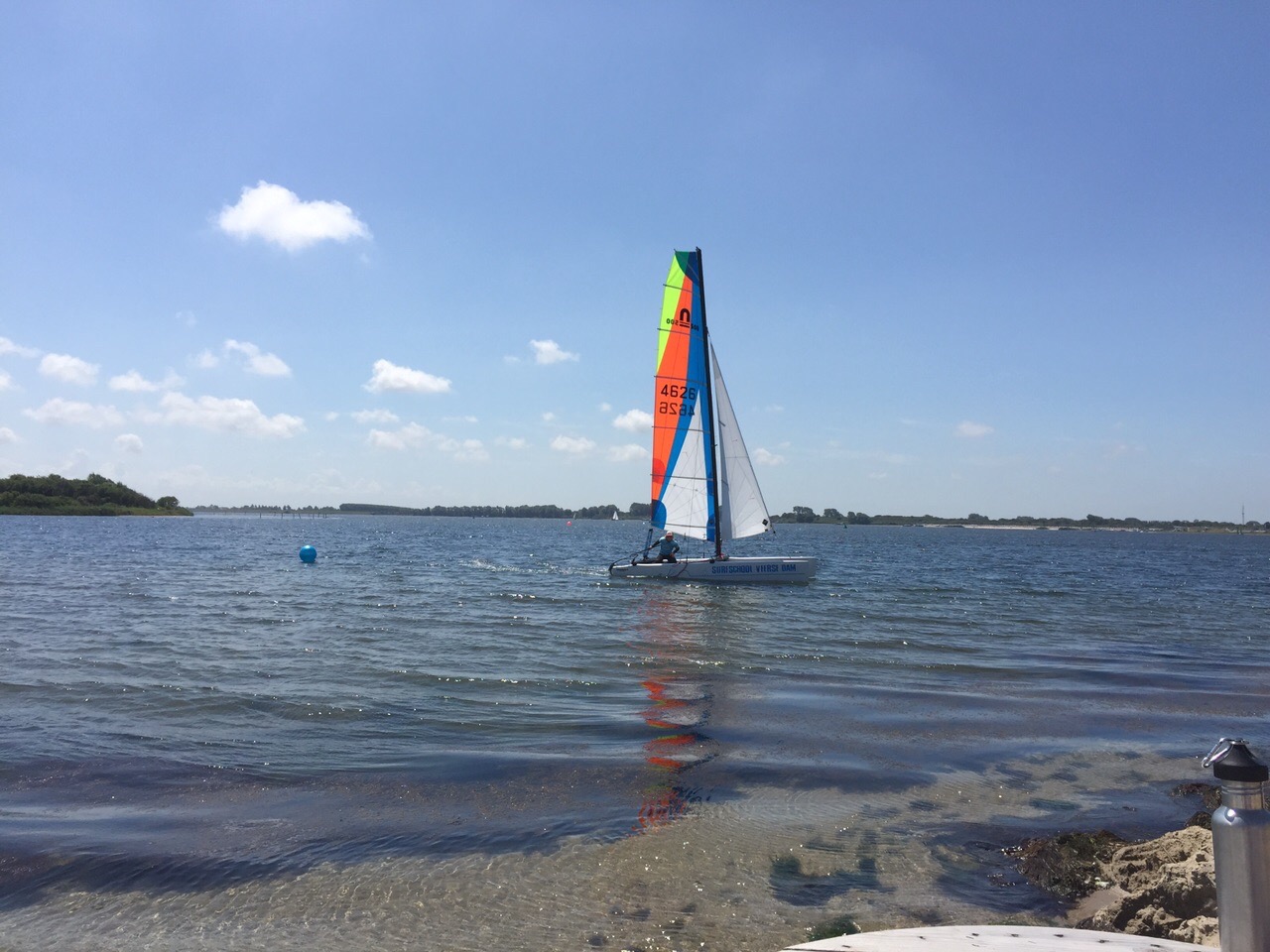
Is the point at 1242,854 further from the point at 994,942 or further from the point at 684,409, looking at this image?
the point at 684,409

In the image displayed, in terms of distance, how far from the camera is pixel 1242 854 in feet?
11.0

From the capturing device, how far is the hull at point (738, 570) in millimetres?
29656

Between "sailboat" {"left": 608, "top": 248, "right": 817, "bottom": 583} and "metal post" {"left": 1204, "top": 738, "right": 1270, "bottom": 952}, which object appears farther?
"sailboat" {"left": 608, "top": 248, "right": 817, "bottom": 583}

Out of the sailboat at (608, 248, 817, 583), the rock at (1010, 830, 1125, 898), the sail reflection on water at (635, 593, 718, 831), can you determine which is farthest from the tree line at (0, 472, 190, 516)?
the rock at (1010, 830, 1125, 898)

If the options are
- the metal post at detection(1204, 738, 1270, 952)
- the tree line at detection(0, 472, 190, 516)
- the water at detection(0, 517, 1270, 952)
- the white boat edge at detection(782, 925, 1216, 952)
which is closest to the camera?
the metal post at detection(1204, 738, 1270, 952)

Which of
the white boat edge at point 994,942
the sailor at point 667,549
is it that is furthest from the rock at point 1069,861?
the sailor at point 667,549

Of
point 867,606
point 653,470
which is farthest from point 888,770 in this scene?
point 653,470

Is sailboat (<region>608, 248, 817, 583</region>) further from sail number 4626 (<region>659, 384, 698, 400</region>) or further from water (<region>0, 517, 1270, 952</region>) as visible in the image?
water (<region>0, 517, 1270, 952</region>)

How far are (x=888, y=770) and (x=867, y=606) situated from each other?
1686cm

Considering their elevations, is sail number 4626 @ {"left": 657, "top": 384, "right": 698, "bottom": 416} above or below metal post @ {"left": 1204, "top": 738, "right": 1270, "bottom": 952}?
above

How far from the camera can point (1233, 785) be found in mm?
3404

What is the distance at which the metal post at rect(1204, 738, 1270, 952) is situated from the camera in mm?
3326

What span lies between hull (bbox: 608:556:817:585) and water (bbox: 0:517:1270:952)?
29.0 ft

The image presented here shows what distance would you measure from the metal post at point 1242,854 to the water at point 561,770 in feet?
6.52
